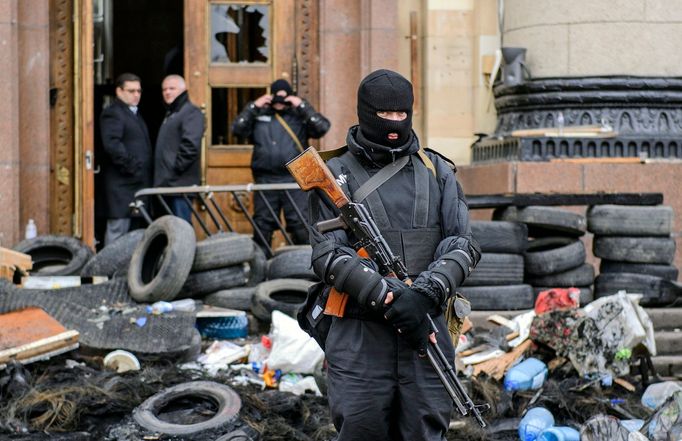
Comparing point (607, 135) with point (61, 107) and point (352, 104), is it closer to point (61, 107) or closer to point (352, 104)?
point (352, 104)

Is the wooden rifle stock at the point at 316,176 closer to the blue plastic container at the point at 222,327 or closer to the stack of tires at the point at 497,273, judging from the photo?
the blue plastic container at the point at 222,327

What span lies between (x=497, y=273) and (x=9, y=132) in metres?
4.77

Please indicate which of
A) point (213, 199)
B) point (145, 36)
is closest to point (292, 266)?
point (213, 199)

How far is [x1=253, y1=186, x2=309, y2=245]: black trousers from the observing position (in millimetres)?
10969

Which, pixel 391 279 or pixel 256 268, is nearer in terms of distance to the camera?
pixel 391 279

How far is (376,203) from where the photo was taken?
5.02 metres

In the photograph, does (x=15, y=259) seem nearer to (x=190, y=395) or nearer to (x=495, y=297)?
(x=190, y=395)

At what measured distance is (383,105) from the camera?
4.98m

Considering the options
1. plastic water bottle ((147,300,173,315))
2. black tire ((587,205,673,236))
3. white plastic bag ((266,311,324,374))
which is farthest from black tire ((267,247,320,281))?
black tire ((587,205,673,236))

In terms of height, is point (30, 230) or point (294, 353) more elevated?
point (30, 230)

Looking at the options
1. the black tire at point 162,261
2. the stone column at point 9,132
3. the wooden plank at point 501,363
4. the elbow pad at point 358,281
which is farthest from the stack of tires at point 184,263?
the elbow pad at point 358,281

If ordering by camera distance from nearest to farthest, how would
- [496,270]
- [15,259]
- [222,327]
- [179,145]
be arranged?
[222,327], [496,270], [15,259], [179,145]

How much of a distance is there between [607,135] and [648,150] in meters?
0.42

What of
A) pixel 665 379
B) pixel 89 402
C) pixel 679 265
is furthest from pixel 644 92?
pixel 89 402
